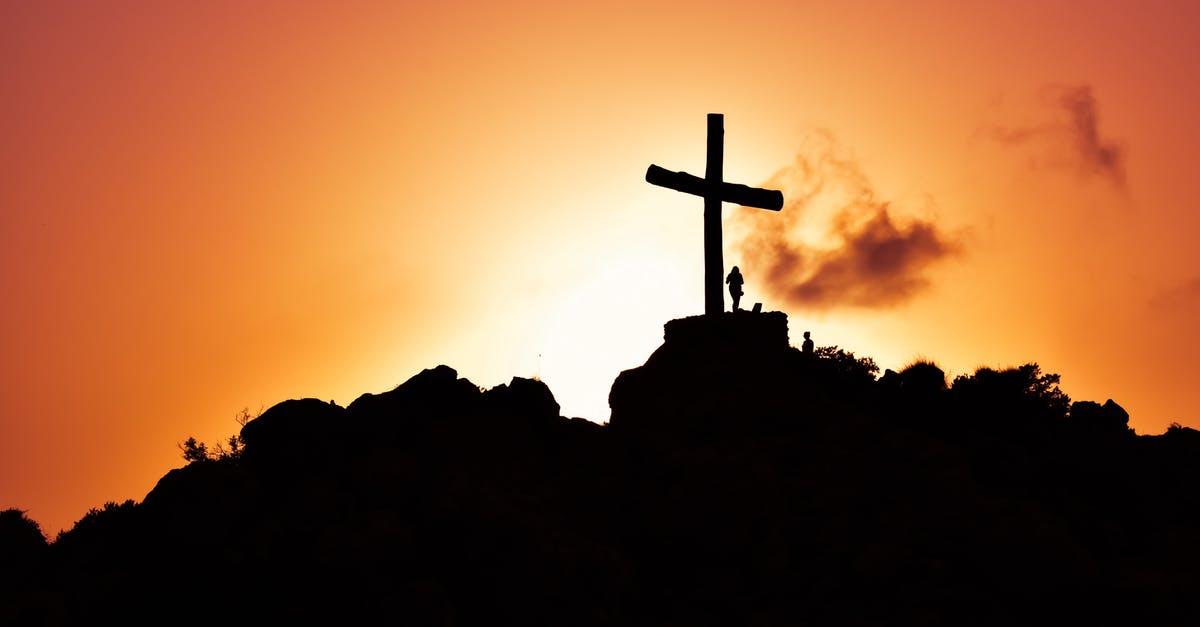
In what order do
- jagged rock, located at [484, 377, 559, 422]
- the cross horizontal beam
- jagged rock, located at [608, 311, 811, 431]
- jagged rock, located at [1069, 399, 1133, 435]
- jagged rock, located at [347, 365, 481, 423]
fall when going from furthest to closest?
jagged rock, located at [1069, 399, 1133, 435] < the cross horizontal beam < jagged rock, located at [608, 311, 811, 431] < jagged rock, located at [484, 377, 559, 422] < jagged rock, located at [347, 365, 481, 423]

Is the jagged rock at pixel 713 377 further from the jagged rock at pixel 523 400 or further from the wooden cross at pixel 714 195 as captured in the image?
the jagged rock at pixel 523 400

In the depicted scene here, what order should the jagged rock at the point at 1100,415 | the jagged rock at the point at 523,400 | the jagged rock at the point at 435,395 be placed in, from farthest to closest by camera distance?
the jagged rock at the point at 1100,415
the jagged rock at the point at 523,400
the jagged rock at the point at 435,395

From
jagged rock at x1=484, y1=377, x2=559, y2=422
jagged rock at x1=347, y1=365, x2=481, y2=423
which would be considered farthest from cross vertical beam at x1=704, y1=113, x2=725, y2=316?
jagged rock at x1=347, y1=365, x2=481, y2=423

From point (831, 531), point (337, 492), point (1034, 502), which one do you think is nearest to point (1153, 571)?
point (1034, 502)

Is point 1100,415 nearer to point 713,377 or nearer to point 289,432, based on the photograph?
point 713,377

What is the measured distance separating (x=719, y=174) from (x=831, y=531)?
11.2 m

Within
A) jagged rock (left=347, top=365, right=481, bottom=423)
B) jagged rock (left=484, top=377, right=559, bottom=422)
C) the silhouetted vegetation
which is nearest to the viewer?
the silhouetted vegetation

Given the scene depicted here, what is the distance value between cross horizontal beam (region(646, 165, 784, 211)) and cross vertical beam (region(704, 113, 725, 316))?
0.11 m

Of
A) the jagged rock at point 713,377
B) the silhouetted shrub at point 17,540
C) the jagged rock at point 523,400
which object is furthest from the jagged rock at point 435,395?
the silhouetted shrub at point 17,540

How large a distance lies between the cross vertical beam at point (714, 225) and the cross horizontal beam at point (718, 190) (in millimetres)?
110

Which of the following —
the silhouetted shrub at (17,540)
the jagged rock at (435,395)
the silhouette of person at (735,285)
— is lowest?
the silhouetted shrub at (17,540)

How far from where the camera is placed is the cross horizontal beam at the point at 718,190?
30406 millimetres

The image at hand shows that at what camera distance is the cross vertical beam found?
3078cm

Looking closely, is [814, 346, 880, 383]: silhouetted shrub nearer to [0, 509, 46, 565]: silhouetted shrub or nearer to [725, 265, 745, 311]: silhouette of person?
[725, 265, 745, 311]: silhouette of person
